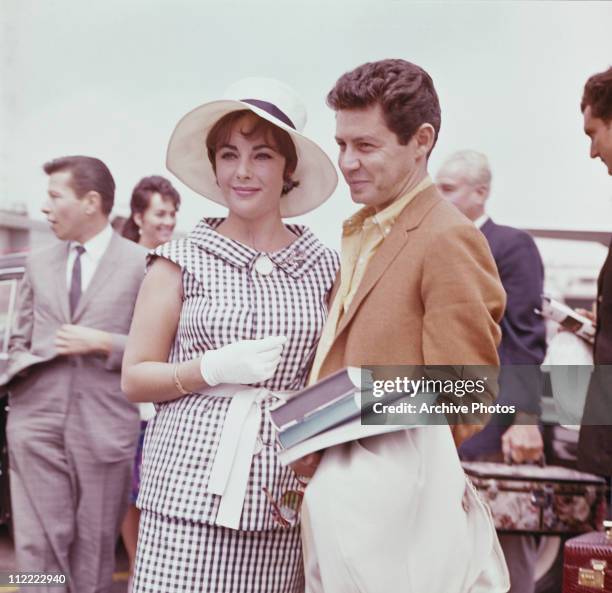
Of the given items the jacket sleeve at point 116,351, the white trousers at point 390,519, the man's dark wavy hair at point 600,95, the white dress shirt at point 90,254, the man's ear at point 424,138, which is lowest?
the white trousers at point 390,519

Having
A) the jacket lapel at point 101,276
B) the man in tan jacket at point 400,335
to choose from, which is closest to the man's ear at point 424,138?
the man in tan jacket at point 400,335

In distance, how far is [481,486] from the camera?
2697 mm

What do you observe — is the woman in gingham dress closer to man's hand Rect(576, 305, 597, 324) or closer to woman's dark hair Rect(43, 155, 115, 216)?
woman's dark hair Rect(43, 155, 115, 216)

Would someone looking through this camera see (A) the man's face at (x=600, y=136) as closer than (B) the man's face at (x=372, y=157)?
No

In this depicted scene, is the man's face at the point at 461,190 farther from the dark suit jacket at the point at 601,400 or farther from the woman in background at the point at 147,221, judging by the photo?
the woman in background at the point at 147,221

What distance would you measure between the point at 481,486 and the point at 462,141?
0.96 metres

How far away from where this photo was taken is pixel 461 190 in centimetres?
248

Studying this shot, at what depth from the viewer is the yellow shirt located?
80.3 inches

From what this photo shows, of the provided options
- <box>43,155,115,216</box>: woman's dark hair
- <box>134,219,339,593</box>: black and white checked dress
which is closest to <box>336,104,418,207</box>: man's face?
<box>134,219,339,593</box>: black and white checked dress

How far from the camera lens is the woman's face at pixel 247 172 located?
2109 mm

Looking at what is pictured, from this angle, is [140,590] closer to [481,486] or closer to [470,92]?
[481,486]

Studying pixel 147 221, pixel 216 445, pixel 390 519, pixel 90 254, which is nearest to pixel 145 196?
pixel 147 221

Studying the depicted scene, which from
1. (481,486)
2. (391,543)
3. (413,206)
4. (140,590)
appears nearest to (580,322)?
(481,486)

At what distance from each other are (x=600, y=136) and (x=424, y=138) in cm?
62
